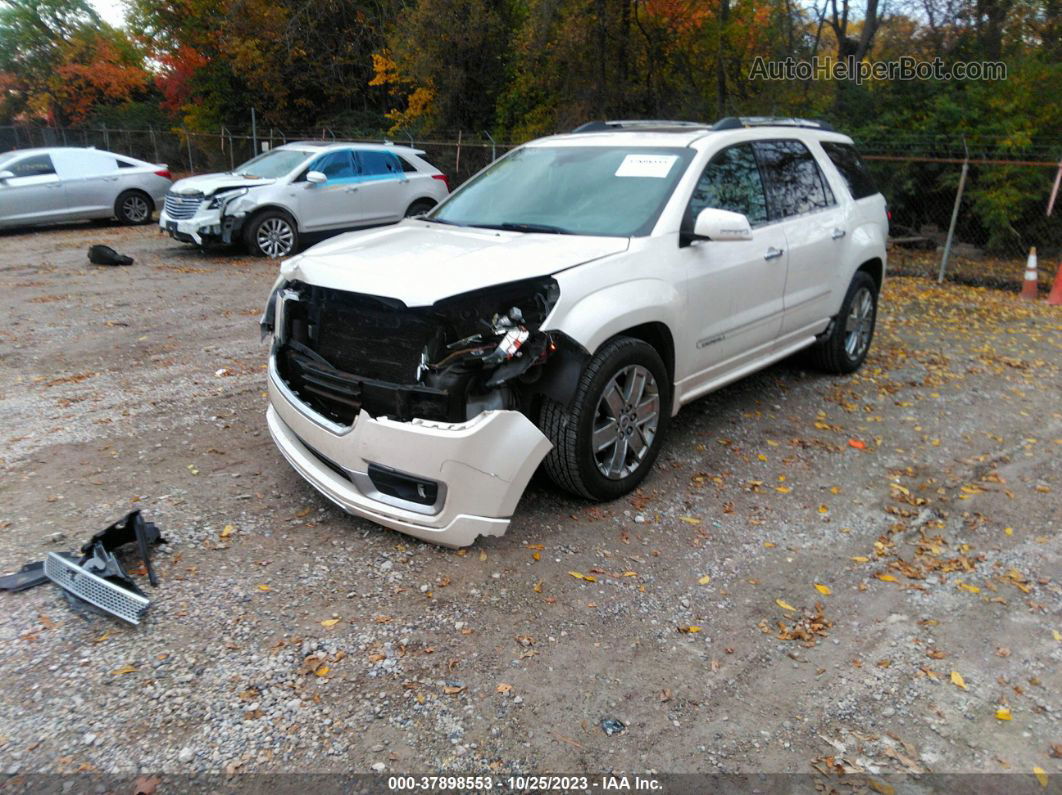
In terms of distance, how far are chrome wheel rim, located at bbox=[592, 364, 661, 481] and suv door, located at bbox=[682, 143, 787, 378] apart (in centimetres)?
50

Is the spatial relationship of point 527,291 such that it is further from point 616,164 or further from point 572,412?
point 616,164

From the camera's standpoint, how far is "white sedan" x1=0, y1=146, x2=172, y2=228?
1430 cm

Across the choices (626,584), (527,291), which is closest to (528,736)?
(626,584)

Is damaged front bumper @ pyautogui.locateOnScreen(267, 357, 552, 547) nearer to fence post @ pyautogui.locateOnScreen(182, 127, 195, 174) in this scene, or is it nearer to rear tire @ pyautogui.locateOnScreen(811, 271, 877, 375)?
rear tire @ pyautogui.locateOnScreen(811, 271, 877, 375)

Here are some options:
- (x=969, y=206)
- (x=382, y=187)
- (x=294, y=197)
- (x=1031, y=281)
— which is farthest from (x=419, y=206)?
(x=1031, y=281)

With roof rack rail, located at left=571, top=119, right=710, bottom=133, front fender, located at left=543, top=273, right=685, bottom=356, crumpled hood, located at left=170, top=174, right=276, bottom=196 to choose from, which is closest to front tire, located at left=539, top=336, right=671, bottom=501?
front fender, located at left=543, top=273, right=685, bottom=356

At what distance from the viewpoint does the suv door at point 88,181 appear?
1475 centimetres

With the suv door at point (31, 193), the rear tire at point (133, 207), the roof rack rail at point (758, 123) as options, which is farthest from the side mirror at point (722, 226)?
the rear tire at point (133, 207)

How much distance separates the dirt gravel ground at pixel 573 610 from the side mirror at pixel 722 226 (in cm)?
143

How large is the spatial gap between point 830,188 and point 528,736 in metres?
4.92

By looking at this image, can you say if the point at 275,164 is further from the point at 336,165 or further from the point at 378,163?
the point at 378,163

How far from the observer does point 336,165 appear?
496 inches

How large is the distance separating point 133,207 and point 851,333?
14188mm

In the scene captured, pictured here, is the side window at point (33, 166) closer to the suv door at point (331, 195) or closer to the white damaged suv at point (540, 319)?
the suv door at point (331, 195)
